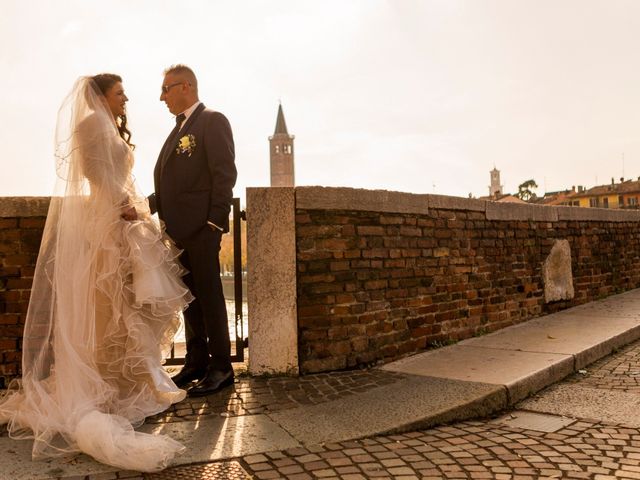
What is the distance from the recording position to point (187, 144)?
389 cm

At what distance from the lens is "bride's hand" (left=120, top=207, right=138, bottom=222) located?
11.6 ft

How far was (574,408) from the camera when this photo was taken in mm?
3682

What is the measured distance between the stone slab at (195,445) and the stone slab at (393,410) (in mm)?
141

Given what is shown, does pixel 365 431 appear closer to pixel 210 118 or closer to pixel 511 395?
pixel 511 395

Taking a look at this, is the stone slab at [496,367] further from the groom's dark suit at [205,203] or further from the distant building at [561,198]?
the distant building at [561,198]

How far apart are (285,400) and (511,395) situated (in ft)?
5.03

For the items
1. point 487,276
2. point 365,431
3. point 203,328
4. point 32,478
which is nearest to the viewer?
point 32,478

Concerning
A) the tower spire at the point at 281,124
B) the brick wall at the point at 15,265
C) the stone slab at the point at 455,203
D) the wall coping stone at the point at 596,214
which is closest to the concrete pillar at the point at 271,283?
the brick wall at the point at 15,265

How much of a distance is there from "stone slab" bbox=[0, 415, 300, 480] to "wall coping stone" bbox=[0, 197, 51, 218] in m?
1.66

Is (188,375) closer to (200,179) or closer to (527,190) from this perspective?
(200,179)

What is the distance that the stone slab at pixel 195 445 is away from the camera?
2.57 meters

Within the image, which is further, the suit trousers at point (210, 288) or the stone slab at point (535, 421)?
the suit trousers at point (210, 288)

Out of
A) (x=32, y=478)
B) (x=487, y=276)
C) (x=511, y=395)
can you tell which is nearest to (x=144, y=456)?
(x=32, y=478)

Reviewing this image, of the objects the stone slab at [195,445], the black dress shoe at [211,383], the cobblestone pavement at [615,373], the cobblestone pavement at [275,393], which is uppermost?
the black dress shoe at [211,383]
